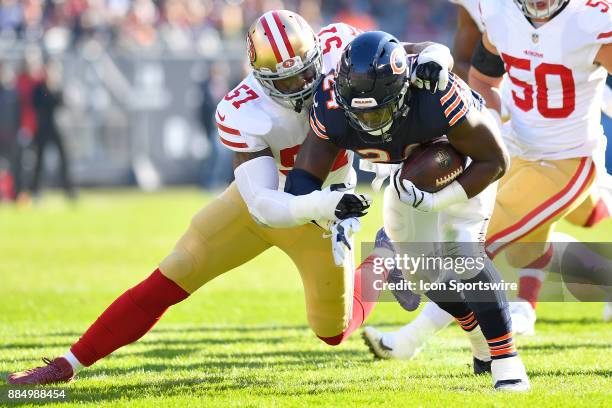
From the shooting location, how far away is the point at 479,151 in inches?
162

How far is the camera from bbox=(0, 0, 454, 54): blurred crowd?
17.0 metres

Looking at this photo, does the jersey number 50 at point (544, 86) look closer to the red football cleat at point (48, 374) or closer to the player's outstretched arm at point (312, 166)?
the player's outstretched arm at point (312, 166)

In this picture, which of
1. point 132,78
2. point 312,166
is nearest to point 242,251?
point 312,166

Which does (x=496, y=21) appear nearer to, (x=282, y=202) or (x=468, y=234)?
(x=468, y=234)

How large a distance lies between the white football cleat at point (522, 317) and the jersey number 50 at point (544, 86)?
119 centimetres

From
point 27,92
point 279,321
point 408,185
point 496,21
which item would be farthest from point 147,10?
point 408,185

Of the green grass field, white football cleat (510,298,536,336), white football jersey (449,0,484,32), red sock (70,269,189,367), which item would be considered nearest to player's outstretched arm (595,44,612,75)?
white football jersey (449,0,484,32)

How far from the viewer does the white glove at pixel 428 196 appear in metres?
4.02

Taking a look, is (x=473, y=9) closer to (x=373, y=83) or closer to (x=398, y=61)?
(x=398, y=61)

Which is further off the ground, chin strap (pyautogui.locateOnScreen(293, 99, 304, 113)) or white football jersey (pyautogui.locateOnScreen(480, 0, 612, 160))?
chin strap (pyautogui.locateOnScreen(293, 99, 304, 113))

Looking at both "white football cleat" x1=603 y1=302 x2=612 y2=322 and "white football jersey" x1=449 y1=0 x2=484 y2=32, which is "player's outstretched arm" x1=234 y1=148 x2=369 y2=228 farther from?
"white football cleat" x1=603 y1=302 x2=612 y2=322

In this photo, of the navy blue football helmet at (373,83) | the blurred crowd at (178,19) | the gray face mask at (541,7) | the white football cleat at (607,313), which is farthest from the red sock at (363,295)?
the blurred crowd at (178,19)

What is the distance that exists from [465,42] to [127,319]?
8.25 feet

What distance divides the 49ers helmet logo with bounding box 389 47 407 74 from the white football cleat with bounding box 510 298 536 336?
2.14 metres
